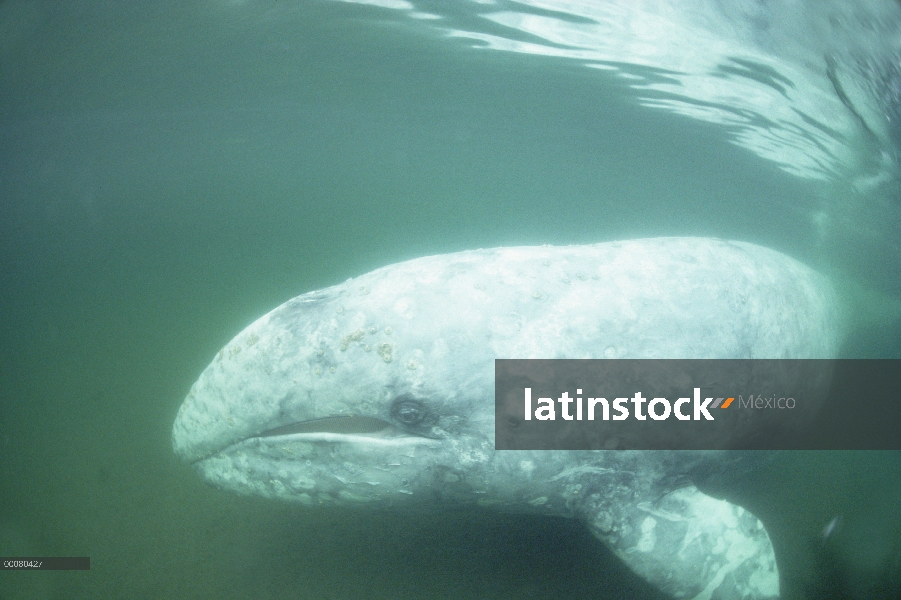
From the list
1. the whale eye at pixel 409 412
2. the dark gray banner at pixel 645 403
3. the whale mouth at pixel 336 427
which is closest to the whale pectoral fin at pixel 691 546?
the dark gray banner at pixel 645 403

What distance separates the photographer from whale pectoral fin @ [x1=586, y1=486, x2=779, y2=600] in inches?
137

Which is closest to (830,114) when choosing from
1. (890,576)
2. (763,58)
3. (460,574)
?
(763,58)

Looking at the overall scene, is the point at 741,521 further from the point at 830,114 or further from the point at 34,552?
the point at 830,114

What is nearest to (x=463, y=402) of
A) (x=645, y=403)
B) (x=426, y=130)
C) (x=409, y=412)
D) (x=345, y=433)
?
(x=409, y=412)

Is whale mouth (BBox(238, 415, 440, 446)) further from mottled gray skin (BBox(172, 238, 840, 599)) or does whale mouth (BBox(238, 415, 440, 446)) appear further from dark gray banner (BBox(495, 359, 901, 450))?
dark gray banner (BBox(495, 359, 901, 450))

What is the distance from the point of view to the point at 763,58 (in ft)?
30.0

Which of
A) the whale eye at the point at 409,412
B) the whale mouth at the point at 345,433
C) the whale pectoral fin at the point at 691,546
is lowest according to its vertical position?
the whale pectoral fin at the point at 691,546

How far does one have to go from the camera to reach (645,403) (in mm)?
3521

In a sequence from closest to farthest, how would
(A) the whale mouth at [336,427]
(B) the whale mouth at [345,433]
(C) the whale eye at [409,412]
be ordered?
1. (C) the whale eye at [409,412]
2. (B) the whale mouth at [345,433]
3. (A) the whale mouth at [336,427]

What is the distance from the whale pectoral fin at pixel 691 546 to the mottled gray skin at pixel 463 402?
0.04 ft

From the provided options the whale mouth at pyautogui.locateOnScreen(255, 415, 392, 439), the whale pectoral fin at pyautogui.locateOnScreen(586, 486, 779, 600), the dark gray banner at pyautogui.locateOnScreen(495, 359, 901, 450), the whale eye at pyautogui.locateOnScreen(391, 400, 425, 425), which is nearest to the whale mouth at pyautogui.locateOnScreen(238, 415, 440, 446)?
the whale mouth at pyautogui.locateOnScreen(255, 415, 392, 439)

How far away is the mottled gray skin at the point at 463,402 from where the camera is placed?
10.9 feet

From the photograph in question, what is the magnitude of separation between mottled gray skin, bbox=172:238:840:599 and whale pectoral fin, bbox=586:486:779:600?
0.04 feet

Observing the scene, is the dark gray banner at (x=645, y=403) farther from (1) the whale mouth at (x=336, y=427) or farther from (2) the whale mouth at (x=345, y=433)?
(1) the whale mouth at (x=336, y=427)
